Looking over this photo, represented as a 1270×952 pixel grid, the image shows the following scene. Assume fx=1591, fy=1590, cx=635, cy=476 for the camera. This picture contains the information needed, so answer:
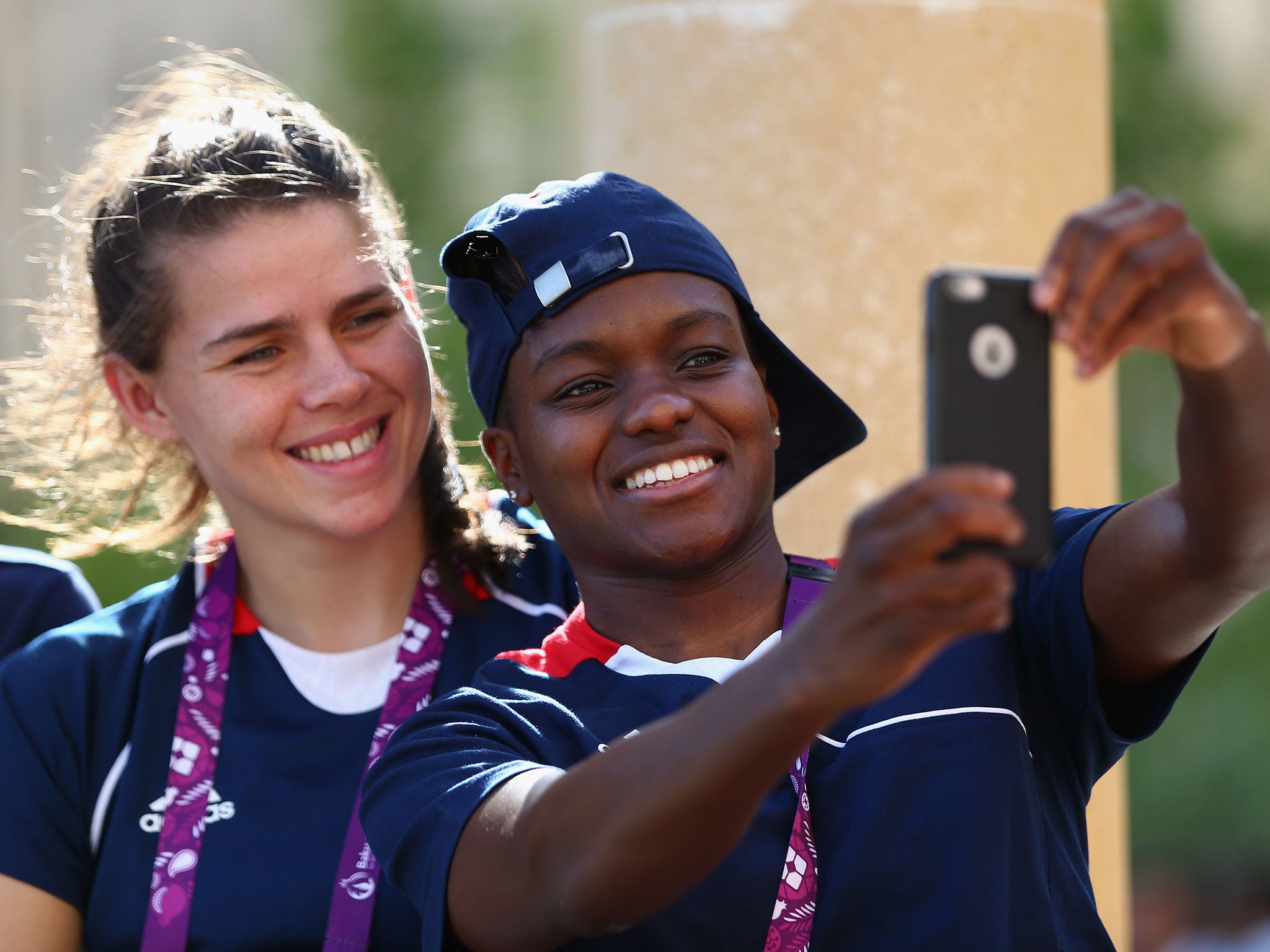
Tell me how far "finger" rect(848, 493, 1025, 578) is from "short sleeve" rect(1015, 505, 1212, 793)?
2.41 ft

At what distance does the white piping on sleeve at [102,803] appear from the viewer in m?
2.76

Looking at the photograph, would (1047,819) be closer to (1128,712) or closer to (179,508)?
(1128,712)

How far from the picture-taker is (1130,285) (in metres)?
1.53

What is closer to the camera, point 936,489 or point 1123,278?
point 936,489

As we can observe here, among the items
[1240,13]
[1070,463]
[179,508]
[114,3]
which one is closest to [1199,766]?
[1240,13]

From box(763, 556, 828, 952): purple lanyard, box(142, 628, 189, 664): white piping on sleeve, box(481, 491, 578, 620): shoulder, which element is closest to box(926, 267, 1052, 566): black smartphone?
box(763, 556, 828, 952): purple lanyard

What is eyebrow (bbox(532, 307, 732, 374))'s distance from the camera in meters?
2.23

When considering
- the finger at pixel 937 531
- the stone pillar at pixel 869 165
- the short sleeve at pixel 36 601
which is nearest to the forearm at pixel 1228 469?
the finger at pixel 937 531

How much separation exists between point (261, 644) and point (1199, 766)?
23.6 feet

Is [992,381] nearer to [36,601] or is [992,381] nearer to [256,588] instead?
[256,588]

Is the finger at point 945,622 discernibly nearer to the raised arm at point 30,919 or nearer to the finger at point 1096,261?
the finger at point 1096,261

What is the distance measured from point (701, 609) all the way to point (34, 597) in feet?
5.30

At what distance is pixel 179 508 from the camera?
127 inches

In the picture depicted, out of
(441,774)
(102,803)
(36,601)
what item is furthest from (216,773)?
(441,774)
